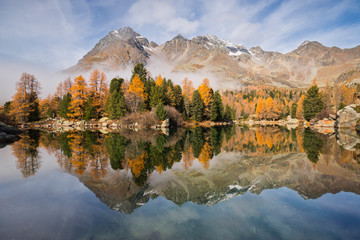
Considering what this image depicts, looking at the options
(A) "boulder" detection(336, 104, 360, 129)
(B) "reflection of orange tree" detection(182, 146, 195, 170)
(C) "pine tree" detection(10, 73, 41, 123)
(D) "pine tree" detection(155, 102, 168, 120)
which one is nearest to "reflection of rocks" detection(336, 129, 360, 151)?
(B) "reflection of orange tree" detection(182, 146, 195, 170)

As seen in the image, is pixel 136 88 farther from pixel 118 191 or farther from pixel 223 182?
pixel 118 191

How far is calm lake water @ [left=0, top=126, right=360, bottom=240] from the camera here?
4.72 metres

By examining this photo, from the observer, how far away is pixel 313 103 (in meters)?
60.0

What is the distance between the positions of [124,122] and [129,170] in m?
36.1

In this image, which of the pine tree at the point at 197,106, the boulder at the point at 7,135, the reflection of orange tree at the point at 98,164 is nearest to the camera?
the reflection of orange tree at the point at 98,164

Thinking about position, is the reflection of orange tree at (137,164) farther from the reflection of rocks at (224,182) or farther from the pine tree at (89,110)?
the pine tree at (89,110)

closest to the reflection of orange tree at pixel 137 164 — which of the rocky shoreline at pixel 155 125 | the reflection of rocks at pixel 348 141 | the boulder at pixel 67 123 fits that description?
the reflection of rocks at pixel 348 141

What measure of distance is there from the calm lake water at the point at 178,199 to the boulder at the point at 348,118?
41.4m

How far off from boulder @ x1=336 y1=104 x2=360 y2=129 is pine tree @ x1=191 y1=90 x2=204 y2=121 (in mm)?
32096

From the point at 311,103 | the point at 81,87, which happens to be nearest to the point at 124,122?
the point at 81,87

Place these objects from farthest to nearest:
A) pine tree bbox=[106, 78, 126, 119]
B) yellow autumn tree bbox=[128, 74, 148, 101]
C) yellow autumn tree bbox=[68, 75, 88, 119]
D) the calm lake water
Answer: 1. yellow autumn tree bbox=[68, 75, 88, 119]
2. pine tree bbox=[106, 78, 126, 119]
3. yellow autumn tree bbox=[128, 74, 148, 101]
4. the calm lake water

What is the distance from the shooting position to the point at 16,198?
6.61 m

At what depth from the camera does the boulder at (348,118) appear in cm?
4322

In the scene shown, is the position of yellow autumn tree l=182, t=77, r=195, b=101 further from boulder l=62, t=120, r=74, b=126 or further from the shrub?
boulder l=62, t=120, r=74, b=126
